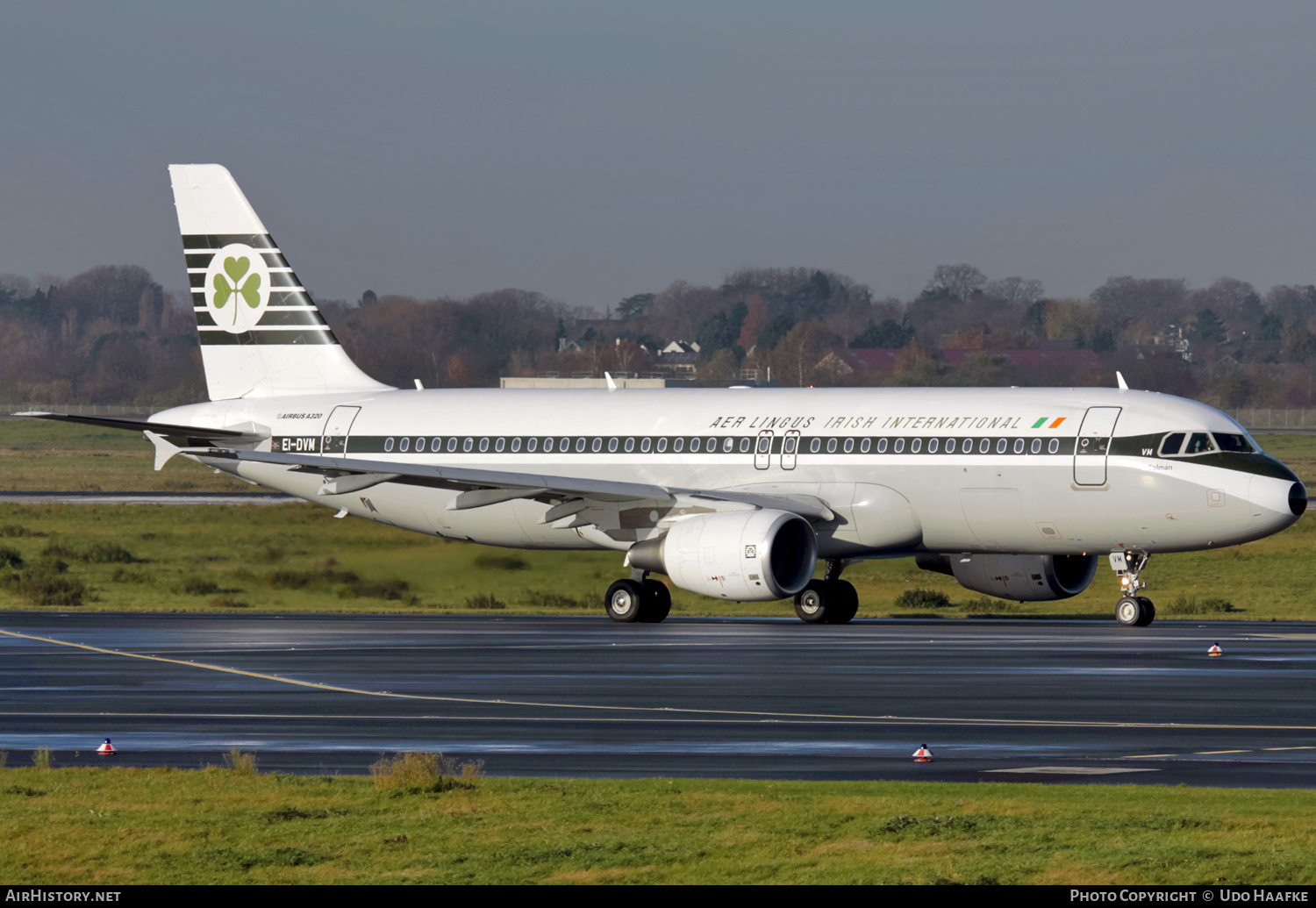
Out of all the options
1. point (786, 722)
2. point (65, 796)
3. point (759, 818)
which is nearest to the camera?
point (759, 818)

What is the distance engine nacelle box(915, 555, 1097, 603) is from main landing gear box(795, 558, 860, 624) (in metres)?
1.86

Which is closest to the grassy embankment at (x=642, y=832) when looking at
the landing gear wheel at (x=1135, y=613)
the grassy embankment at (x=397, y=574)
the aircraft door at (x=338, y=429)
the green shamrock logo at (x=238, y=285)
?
the landing gear wheel at (x=1135, y=613)

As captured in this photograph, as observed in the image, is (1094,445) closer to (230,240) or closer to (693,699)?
(693,699)

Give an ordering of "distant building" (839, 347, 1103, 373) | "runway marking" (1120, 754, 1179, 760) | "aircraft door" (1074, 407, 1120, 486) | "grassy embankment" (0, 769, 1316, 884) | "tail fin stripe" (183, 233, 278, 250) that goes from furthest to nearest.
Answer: "distant building" (839, 347, 1103, 373)
"tail fin stripe" (183, 233, 278, 250)
"aircraft door" (1074, 407, 1120, 486)
"runway marking" (1120, 754, 1179, 760)
"grassy embankment" (0, 769, 1316, 884)

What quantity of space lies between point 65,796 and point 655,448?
24933 mm

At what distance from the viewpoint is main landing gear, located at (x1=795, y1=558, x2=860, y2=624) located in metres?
39.7

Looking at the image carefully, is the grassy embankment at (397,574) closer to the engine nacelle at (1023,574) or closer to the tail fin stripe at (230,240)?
the engine nacelle at (1023,574)

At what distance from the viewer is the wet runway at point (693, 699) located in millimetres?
18828

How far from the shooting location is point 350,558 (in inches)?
1922

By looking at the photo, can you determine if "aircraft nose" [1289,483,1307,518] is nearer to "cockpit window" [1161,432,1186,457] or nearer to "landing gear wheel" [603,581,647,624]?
"cockpit window" [1161,432,1186,457]

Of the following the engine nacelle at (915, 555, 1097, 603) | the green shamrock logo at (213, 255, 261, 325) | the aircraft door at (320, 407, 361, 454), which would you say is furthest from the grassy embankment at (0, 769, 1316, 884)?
the green shamrock logo at (213, 255, 261, 325)

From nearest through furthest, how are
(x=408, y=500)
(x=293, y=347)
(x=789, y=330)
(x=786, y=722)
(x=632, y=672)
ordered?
(x=786, y=722)
(x=632, y=672)
(x=408, y=500)
(x=293, y=347)
(x=789, y=330)
